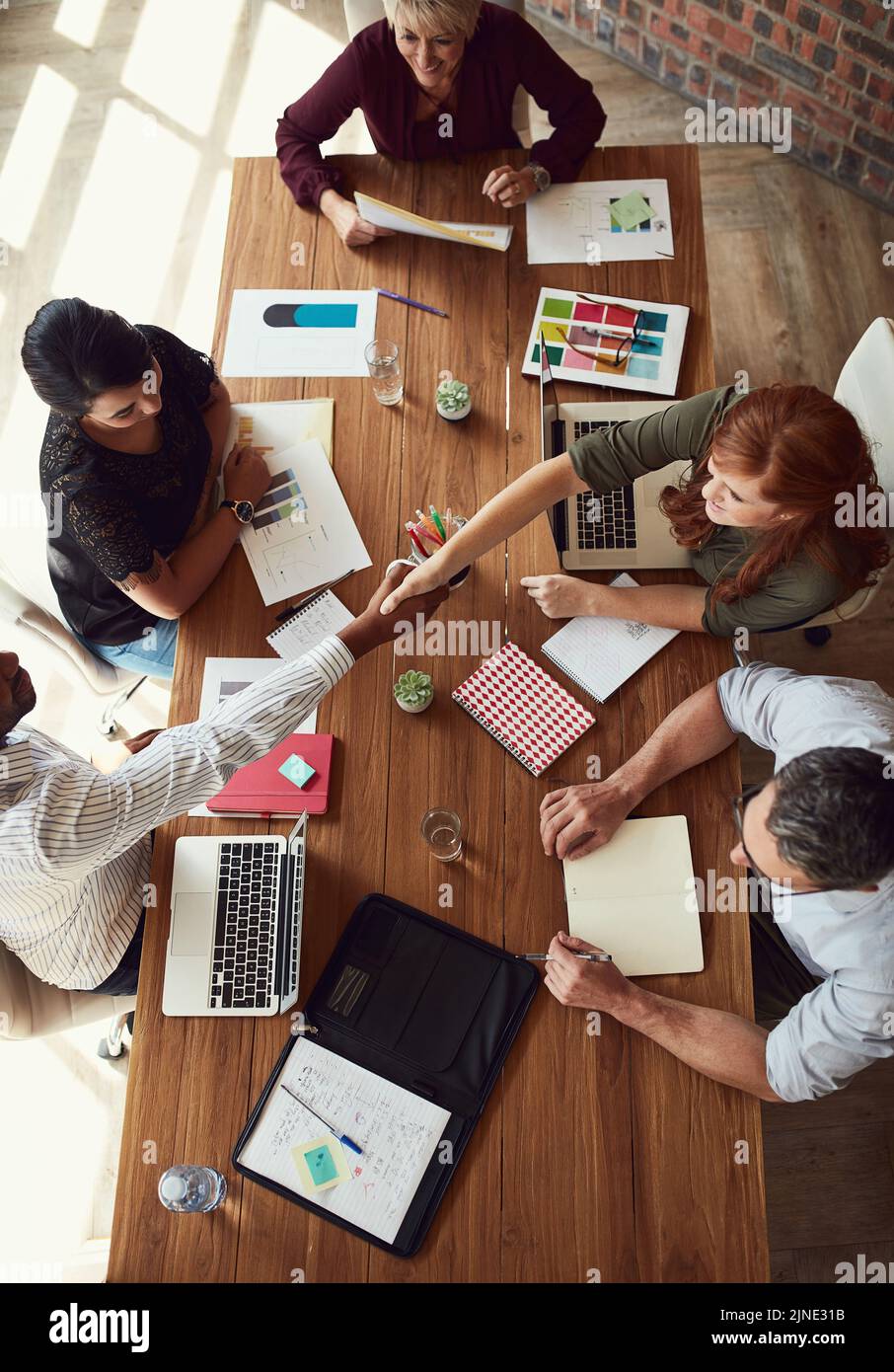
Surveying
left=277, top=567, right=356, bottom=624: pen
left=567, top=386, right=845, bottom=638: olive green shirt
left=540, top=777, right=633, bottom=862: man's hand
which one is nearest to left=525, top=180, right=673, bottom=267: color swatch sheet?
left=567, top=386, right=845, bottom=638: olive green shirt

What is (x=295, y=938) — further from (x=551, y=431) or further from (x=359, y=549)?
(x=551, y=431)

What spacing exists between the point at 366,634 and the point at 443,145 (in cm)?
139

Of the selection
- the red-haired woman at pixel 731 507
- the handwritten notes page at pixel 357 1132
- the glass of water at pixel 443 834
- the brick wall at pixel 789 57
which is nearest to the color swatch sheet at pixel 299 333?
the red-haired woman at pixel 731 507

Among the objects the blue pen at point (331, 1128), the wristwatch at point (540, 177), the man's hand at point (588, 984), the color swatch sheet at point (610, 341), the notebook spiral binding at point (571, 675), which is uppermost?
the wristwatch at point (540, 177)

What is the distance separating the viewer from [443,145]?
7.86ft

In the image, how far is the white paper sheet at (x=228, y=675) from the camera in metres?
1.95

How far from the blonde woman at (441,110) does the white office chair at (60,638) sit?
116 centimetres

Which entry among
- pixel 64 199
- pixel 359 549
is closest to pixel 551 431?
pixel 359 549

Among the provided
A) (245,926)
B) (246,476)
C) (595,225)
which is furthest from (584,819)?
(595,225)

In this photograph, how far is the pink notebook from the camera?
1.87 meters

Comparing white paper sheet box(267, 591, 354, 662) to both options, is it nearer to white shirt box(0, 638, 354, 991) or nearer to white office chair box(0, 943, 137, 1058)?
white shirt box(0, 638, 354, 991)

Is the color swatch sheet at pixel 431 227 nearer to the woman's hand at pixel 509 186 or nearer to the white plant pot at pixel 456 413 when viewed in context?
the woman's hand at pixel 509 186

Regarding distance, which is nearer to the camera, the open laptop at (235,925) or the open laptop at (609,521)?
the open laptop at (235,925)

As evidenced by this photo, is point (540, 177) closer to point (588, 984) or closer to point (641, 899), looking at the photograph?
point (641, 899)
